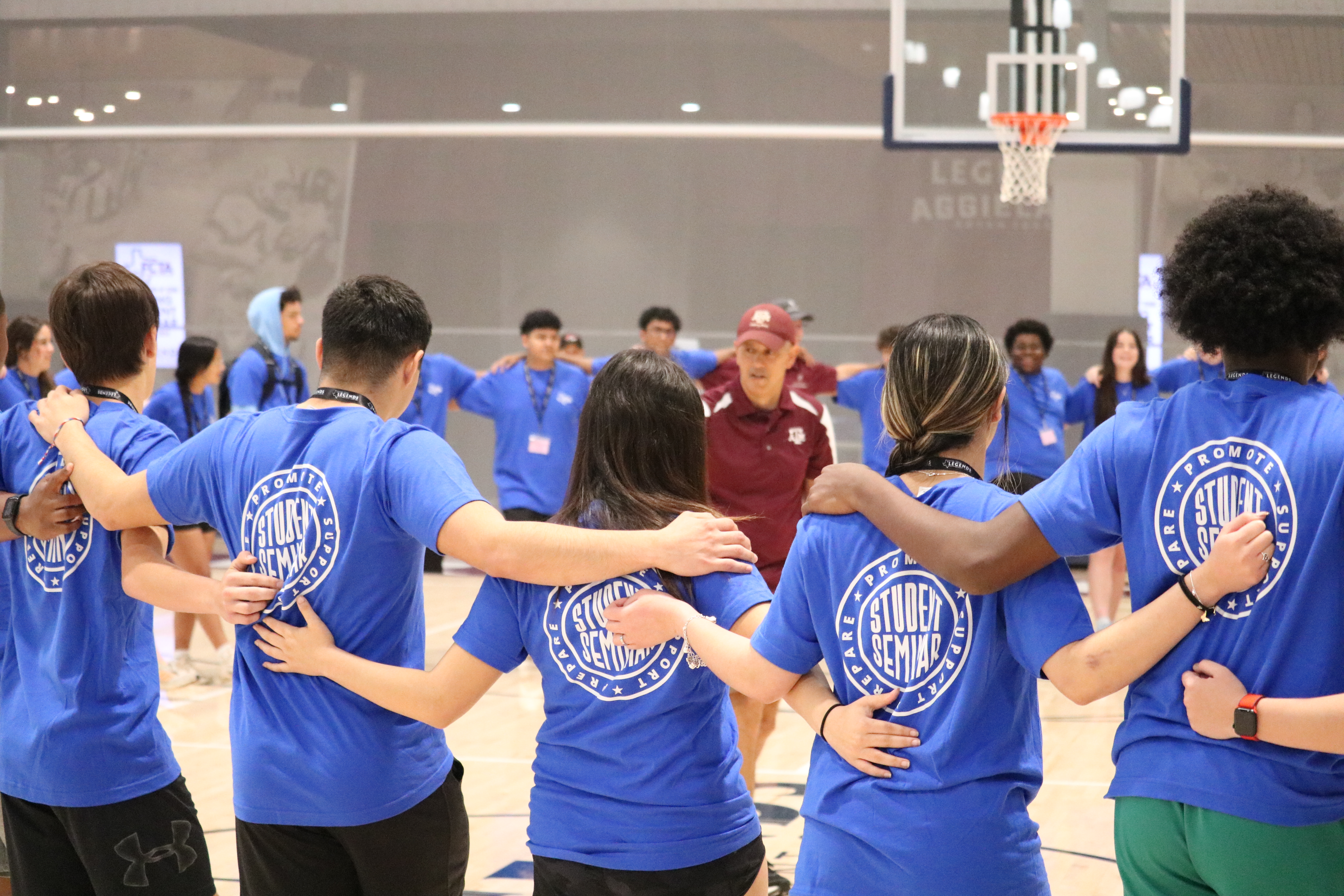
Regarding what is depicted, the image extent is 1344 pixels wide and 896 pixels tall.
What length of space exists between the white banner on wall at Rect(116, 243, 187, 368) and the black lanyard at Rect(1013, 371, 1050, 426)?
8273 mm

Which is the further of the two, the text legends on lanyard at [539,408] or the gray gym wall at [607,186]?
the gray gym wall at [607,186]

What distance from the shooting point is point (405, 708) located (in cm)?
206

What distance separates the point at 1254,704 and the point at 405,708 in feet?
4.11

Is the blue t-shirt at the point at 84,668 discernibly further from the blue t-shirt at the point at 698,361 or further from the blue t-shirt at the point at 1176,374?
the blue t-shirt at the point at 1176,374

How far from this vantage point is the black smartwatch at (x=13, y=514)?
2.45 meters

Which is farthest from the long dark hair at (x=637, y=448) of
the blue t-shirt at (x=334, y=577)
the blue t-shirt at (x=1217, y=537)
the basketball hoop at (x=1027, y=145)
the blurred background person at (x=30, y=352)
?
the basketball hoop at (x=1027, y=145)

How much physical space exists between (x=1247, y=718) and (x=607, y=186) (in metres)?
11.2

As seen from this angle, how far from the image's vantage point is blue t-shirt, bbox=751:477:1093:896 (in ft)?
5.73

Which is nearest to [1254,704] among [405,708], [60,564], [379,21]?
[405,708]

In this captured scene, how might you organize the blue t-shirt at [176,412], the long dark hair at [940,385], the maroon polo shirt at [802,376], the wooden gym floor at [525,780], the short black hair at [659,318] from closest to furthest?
the long dark hair at [940,385] < the wooden gym floor at [525,780] < the maroon polo shirt at [802,376] < the blue t-shirt at [176,412] < the short black hair at [659,318]

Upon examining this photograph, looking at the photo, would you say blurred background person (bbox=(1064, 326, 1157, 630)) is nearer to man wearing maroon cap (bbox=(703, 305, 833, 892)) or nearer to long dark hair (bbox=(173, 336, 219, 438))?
man wearing maroon cap (bbox=(703, 305, 833, 892))

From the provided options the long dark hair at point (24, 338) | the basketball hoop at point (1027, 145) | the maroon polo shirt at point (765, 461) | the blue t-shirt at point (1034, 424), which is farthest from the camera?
the blue t-shirt at point (1034, 424)

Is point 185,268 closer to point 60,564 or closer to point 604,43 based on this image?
point 604,43

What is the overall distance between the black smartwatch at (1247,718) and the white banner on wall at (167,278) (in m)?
12.4
